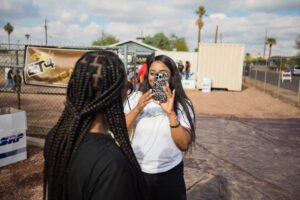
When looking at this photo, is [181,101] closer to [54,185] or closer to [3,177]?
[54,185]

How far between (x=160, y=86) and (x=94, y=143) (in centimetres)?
101

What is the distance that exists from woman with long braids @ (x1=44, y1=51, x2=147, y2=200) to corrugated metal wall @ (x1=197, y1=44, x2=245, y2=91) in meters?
16.4

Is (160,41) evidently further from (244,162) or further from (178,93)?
(178,93)

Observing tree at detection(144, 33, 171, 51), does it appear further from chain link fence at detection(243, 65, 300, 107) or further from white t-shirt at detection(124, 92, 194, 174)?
white t-shirt at detection(124, 92, 194, 174)

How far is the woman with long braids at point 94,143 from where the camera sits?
1.02 meters

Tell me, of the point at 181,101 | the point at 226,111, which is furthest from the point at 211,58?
the point at 181,101

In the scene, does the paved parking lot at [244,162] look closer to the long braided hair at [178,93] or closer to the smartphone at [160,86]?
the long braided hair at [178,93]

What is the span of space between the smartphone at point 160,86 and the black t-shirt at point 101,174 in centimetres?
91

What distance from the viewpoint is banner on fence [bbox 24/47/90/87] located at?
5180mm

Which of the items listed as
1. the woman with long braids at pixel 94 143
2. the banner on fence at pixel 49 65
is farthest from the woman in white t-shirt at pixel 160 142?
the banner on fence at pixel 49 65

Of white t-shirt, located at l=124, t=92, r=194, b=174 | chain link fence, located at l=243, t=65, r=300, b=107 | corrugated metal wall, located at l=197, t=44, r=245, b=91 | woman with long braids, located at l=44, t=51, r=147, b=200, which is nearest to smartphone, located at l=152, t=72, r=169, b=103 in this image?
white t-shirt, located at l=124, t=92, r=194, b=174

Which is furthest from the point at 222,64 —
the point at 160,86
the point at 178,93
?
the point at 160,86

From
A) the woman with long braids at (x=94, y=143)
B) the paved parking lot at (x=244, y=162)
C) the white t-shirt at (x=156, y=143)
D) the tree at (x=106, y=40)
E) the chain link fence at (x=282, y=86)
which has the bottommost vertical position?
the paved parking lot at (x=244, y=162)

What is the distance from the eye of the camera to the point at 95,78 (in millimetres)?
1133
